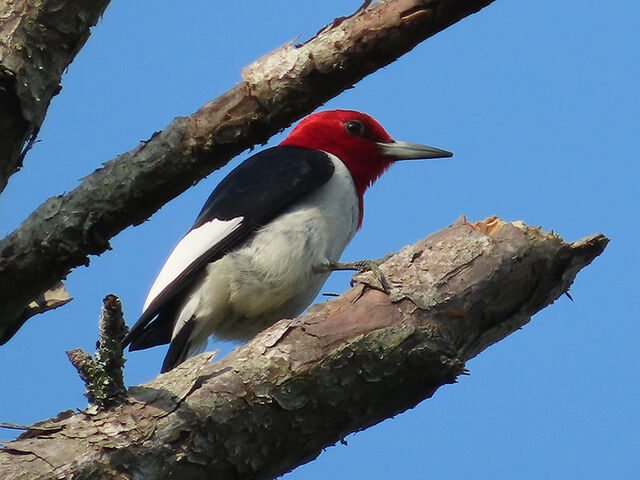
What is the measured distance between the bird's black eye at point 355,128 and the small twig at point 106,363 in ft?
9.66

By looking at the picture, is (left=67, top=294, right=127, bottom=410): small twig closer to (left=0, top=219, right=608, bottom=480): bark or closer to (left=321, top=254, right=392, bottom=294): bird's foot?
(left=0, top=219, right=608, bottom=480): bark

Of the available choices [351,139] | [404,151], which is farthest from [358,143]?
[404,151]

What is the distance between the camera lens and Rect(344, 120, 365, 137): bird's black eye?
5.45 metres

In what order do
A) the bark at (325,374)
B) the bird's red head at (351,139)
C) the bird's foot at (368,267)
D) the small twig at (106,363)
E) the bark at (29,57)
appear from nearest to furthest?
the small twig at (106,363)
the bark at (325,374)
the bark at (29,57)
the bird's foot at (368,267)
the bird's red head at (351,139)

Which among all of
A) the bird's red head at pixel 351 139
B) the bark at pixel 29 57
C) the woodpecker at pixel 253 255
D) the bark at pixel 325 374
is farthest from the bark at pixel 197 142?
the bird's red head at pixel 351 139

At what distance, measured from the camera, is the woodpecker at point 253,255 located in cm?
439

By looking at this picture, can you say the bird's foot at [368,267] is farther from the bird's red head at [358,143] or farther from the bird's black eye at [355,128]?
the bird's black eye at [355,128]

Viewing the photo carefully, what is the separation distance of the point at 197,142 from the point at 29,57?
23.8 inches

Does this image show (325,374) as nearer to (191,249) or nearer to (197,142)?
(197,142)

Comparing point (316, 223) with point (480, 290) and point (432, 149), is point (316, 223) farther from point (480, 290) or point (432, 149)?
point (480, 290)

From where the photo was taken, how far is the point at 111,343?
8.28ft

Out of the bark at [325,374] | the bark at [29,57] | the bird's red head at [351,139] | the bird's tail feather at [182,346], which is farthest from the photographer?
the bird's red head at [351,139]

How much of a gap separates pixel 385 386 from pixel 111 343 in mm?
927

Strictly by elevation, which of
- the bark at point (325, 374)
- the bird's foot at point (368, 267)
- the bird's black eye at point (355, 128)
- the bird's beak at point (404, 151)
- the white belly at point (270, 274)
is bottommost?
the bark at point (325, 374)
